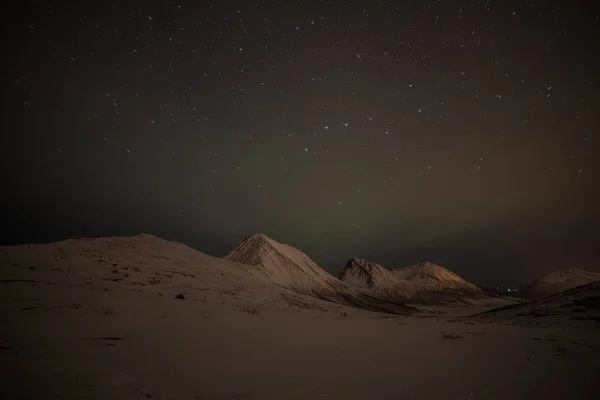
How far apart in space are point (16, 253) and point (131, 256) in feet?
27.9

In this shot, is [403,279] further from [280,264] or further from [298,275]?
[280,264]

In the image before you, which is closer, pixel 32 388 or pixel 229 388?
pixel 32 388

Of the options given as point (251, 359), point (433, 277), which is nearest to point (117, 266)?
point (251, 359)

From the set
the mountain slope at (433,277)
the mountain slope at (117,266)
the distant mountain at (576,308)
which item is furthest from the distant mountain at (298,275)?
the mountain slope at (433,277)

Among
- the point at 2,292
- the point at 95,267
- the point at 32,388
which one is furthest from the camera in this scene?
the point at 95,267

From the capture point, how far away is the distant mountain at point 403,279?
11412 cm

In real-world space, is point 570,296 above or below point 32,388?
above

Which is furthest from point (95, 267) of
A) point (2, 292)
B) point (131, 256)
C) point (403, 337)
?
point (403, 337)

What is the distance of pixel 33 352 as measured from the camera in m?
4.28

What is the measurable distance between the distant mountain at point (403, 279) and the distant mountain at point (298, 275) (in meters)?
46.9

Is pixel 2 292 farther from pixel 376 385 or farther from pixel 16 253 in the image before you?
pixel 16 253

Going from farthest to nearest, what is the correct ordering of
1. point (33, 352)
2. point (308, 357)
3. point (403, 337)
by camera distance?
point (403, 337) → point (308, 357) → point (33, 352)

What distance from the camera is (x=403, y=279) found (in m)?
133

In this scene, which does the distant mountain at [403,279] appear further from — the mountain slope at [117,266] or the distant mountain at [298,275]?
the mountain slope at [117,266]
